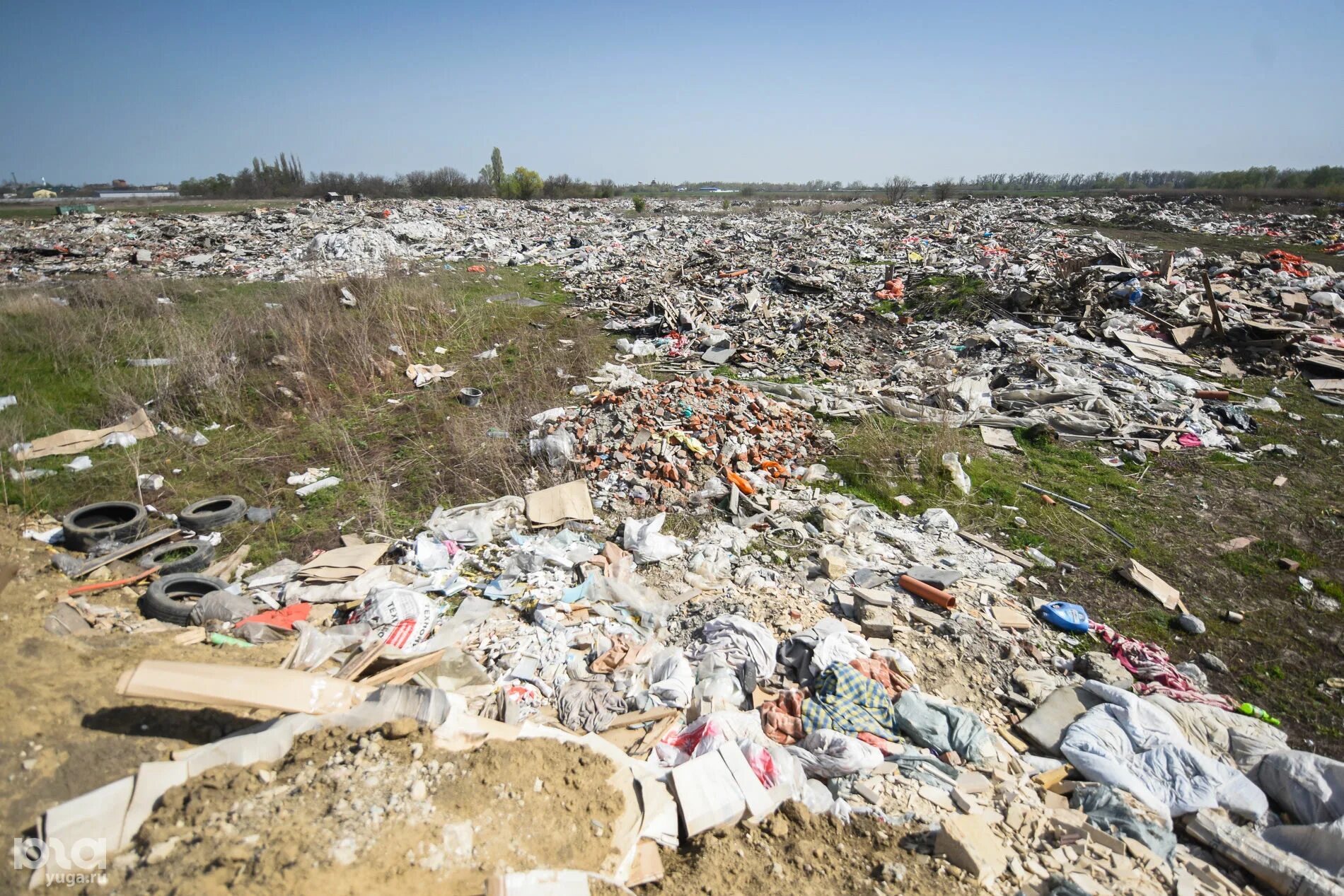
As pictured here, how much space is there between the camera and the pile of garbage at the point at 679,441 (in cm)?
564

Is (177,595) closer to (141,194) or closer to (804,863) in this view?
(804,863)

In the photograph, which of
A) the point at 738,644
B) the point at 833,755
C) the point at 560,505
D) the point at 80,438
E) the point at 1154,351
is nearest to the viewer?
the point at 833,755

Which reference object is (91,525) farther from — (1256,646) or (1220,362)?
(1220,362)

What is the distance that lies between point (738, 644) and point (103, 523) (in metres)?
5.19

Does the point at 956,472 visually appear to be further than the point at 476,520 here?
Yes

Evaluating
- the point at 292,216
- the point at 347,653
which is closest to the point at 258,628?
the point at 347,653

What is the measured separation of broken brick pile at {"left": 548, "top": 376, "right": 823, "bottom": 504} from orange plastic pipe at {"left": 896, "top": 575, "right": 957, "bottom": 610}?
1759 millimetres

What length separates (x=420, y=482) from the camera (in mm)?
5676

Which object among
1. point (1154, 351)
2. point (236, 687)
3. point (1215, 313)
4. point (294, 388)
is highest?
point (1215, 313)

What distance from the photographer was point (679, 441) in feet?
19.8

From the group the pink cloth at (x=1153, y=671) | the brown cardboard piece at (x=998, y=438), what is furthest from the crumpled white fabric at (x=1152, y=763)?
the brown cardboard piece at (x=998, y=438)

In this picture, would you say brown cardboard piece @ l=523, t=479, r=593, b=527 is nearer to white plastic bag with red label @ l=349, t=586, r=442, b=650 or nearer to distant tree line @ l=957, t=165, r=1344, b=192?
white plastic bag with red label @ l=349, t=586, r=442, b=650

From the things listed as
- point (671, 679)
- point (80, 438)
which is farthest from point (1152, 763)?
point (80, 438)

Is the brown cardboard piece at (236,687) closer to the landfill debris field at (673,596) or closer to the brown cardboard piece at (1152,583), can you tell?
the landfill debris field at (673,596)
